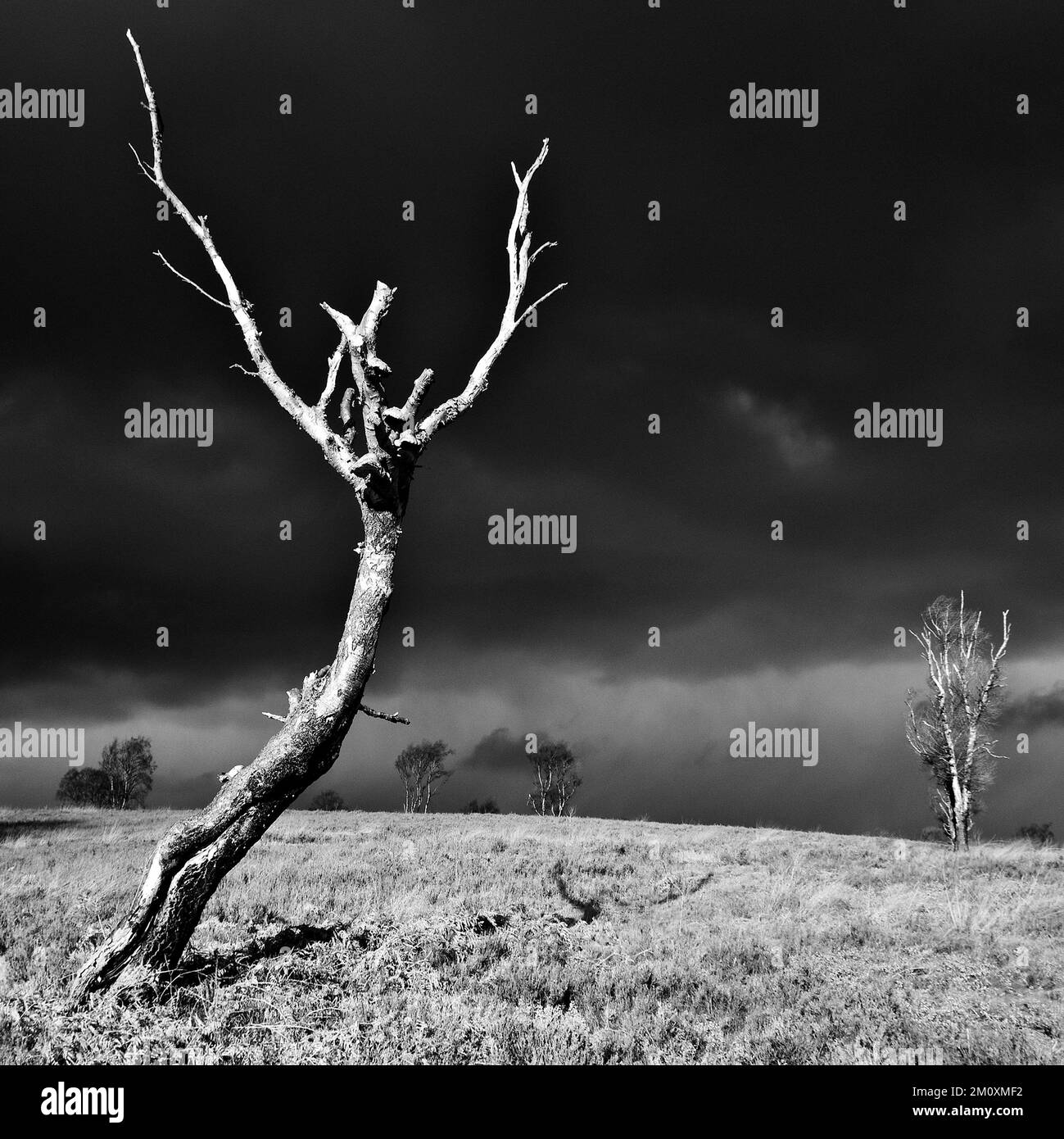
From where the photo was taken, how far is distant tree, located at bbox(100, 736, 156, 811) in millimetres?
85188

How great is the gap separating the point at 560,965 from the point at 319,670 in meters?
5.06

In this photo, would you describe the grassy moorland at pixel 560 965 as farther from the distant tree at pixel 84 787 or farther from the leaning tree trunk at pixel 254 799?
the distant tree at pixel 84 787

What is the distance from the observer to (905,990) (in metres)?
9.88

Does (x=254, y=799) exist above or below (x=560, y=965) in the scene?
above

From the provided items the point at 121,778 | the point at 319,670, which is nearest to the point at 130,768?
the point at 121,778

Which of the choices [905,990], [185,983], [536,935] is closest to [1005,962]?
[905,990]

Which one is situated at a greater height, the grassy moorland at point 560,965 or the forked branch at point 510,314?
the forked branch at point 510,314

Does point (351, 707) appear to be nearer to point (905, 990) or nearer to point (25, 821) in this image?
point (905, 990)

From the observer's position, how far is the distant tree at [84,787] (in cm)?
8581

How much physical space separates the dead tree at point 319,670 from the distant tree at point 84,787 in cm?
8841

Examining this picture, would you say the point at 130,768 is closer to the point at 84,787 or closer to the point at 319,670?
the point at 84,787

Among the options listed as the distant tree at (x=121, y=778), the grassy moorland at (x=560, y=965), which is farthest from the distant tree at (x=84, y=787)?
the grassy moorland at (x=560, y=965)

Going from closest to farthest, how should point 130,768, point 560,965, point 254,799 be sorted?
point 254,799 < point 560,965 < point 130,768

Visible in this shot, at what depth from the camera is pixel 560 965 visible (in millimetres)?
10375
